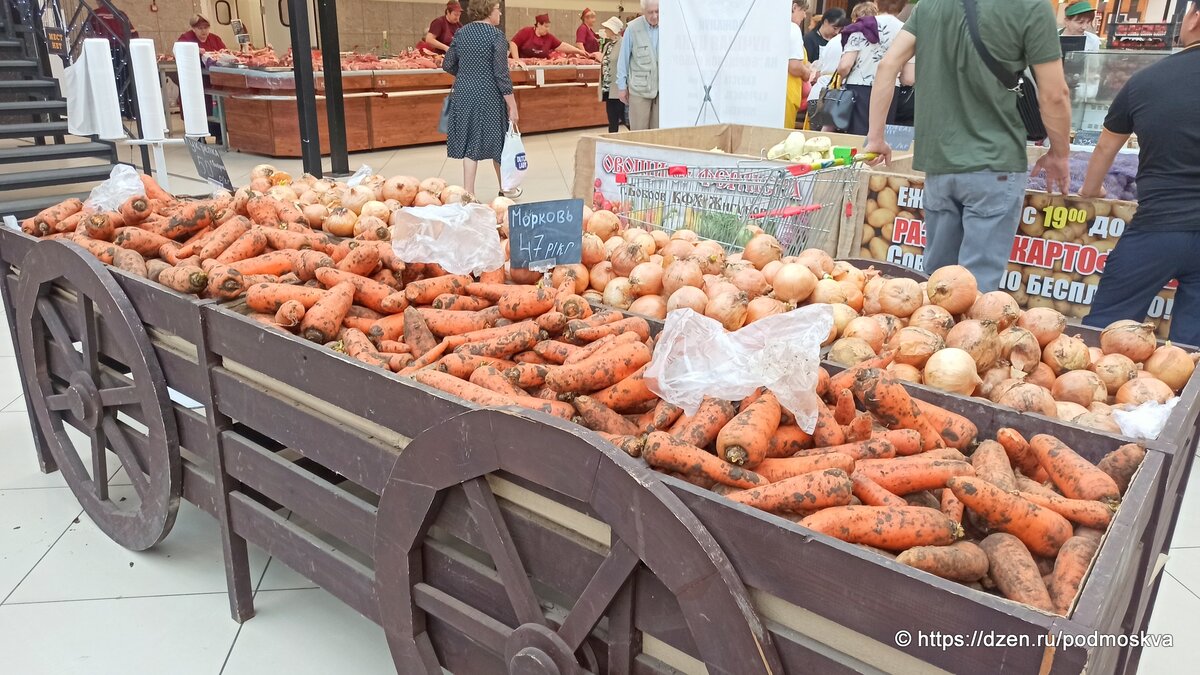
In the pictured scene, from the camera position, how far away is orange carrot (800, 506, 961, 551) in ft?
3.88

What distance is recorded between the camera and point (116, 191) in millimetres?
2912

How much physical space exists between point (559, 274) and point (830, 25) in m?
6.84

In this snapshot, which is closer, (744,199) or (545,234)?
(545,234)

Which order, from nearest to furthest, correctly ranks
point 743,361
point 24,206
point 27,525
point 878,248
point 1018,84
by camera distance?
point 743,361
point 27,525
point 1018,84
point 878,248
point 24,206

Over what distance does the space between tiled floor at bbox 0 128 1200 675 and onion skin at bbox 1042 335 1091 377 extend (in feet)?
3.04

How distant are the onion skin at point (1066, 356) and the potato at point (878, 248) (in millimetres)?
2546

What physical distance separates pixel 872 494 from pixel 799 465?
0.44 ft

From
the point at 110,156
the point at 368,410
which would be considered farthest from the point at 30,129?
the point at 368,410


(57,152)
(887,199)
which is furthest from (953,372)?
(57,152)

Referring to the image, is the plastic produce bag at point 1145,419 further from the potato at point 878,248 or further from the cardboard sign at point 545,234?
the potato at point 878,248

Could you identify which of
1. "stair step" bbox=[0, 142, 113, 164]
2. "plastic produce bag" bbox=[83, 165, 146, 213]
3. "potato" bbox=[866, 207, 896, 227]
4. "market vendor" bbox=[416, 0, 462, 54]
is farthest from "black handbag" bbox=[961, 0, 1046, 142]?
"market vendor" bbox=[416, 0, 462, 54]

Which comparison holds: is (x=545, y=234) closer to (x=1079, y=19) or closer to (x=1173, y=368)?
(x=1173, y=368)

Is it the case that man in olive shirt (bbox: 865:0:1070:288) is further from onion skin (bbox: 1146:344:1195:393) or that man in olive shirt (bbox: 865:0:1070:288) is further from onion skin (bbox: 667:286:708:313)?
onion skin (bbox: 667:286:708:313)

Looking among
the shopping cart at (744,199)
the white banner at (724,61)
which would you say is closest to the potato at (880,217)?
the shopping cart at (744,199)
